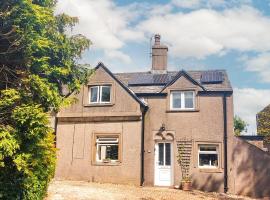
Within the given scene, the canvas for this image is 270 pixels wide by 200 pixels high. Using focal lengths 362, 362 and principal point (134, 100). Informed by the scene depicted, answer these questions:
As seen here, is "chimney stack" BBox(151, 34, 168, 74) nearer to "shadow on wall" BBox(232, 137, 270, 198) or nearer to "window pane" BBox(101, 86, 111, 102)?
"window pane" BBox(101, 86, 111, 102)

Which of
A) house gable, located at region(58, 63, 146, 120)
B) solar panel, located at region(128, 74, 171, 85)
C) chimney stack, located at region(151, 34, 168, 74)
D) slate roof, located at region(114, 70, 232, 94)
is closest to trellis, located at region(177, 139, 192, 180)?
house gable, located at region(58, 63, 146, 120)

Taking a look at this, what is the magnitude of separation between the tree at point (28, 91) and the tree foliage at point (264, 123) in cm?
2267

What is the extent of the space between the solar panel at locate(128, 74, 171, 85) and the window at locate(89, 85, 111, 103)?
7.48 ft

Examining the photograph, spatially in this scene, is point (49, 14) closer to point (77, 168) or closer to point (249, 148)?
point (77, 168)

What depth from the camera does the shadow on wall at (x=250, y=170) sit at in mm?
21928

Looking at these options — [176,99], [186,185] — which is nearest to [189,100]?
[176,99]

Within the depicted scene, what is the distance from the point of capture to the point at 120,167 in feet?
74.1

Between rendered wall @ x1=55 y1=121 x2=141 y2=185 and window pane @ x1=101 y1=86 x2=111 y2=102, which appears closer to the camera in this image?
rendered wall @ x1=55 y1=121 x2=141 y2=185

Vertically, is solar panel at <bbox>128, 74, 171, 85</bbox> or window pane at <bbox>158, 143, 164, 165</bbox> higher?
solar panel at <bbox>128, 74, 171, 85</bbox>

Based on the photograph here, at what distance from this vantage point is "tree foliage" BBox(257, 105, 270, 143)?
32.2 metres

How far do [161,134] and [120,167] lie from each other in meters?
3.38

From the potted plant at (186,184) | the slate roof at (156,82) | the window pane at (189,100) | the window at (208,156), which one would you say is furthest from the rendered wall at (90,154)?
the window at (208,156)

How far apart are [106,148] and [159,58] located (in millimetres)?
8362

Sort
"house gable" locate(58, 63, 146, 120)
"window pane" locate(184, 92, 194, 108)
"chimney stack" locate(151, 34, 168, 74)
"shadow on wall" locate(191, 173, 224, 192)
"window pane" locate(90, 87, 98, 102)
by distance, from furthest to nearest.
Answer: "chimney stack" locate(151, 34, 168, 74), "window pane" locate(90, 87, 98, 102), "window pane" locate(184, 92, 194, 108), "house gable" locate(58, 63, 146, 120), "shadow on wall" locate(191, 173, 224, 192)
